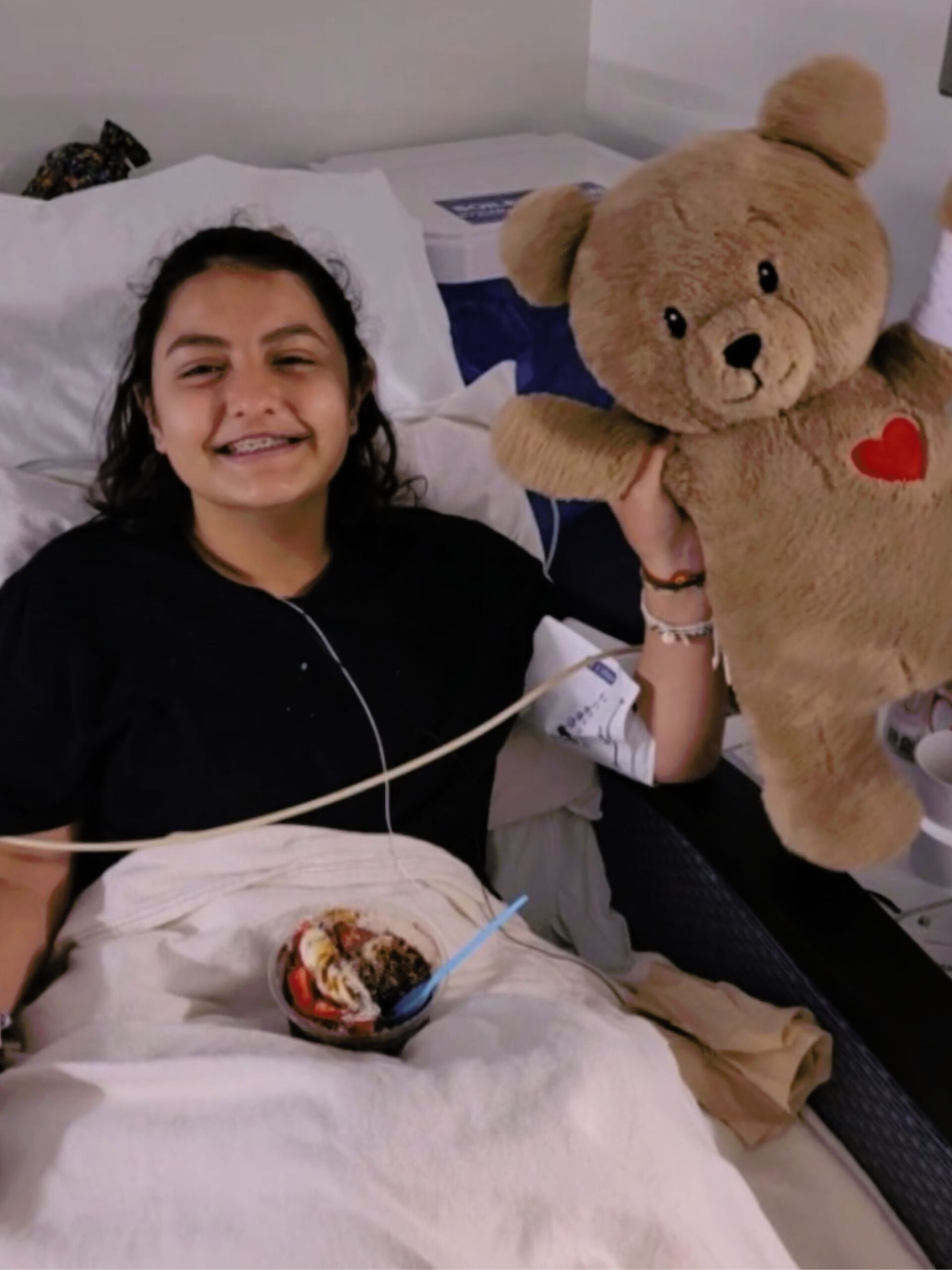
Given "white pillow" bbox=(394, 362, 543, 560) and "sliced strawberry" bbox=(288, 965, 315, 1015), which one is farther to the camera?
"white pillow" bbox=(394, 362, 543, 560)

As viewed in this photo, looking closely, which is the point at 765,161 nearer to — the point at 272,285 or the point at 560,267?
the point at 560,267

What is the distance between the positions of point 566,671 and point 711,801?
184mm

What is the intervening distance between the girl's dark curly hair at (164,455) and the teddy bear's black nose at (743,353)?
517 millimetres

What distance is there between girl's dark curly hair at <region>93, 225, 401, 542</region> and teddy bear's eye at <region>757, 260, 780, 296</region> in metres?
0.52

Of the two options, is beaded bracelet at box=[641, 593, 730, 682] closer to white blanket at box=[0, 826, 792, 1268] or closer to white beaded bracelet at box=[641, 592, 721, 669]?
white beaded bracelet at box=[641, 592, 721, 669]

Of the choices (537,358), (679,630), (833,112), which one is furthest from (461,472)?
(833,112)

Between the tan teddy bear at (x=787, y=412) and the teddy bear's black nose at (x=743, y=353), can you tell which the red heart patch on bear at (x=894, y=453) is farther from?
the teddy bear's black nose at (x=743, y=353)

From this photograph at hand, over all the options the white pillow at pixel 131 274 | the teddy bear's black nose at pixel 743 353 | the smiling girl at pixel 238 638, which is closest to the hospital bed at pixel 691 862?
the white pillow at pixel 131 274

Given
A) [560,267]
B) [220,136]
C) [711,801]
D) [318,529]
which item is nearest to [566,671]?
[711,801]

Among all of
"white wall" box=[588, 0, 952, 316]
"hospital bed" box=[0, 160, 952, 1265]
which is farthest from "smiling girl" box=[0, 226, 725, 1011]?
"white wall" box=[588, 0, 952, 316]

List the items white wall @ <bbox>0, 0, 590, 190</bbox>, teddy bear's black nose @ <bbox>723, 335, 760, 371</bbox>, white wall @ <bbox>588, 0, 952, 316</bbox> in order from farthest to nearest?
1. white wall @ <bbox>0, 0, 590, 190</bbox>
2. white wall @ <bbox>588, 0, 952, 316</bbox>
3. teddy bear's black nose @ <bbox>723, 335, 760, 371</bbox>

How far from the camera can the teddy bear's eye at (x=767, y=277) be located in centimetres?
83

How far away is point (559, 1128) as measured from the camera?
894 millimetres

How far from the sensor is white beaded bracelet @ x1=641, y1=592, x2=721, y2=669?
109 centimetres
